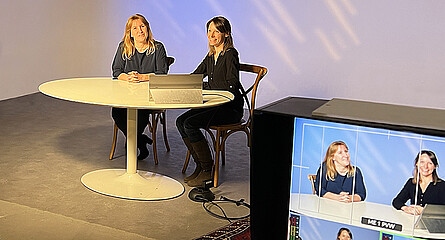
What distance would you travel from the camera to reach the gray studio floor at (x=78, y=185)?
3.67 meters

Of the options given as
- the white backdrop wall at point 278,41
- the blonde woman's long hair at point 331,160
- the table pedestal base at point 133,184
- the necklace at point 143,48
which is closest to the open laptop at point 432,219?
the blonde woman's long hair at point 331,160

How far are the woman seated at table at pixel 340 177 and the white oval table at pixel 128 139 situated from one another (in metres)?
1.42

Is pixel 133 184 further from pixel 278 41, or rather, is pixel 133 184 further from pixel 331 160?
pixel 278 41

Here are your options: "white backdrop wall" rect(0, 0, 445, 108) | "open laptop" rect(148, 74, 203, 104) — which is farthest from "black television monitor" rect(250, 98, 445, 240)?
"white backdrop wall" rect(0, 0, 445, 108)

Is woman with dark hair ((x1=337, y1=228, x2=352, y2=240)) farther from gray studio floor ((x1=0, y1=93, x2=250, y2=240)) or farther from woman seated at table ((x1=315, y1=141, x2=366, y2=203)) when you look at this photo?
gray studio floor ((x1=0, y1=93, x2=250, y2=240))

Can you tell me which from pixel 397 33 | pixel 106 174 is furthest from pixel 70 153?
pixel 397 33

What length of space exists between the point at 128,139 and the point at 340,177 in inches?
81.4

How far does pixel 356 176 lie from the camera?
254 centimetres

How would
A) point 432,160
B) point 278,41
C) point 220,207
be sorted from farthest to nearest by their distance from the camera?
point 278,41, point 220,207, point 432,160

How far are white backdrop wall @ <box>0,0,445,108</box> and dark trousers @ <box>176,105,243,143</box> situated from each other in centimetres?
A: 245

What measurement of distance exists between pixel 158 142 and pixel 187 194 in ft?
4.35

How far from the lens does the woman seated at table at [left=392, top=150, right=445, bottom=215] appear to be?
242cm

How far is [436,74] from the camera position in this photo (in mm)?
6207

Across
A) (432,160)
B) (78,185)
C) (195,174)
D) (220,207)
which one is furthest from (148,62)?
(432,160)
